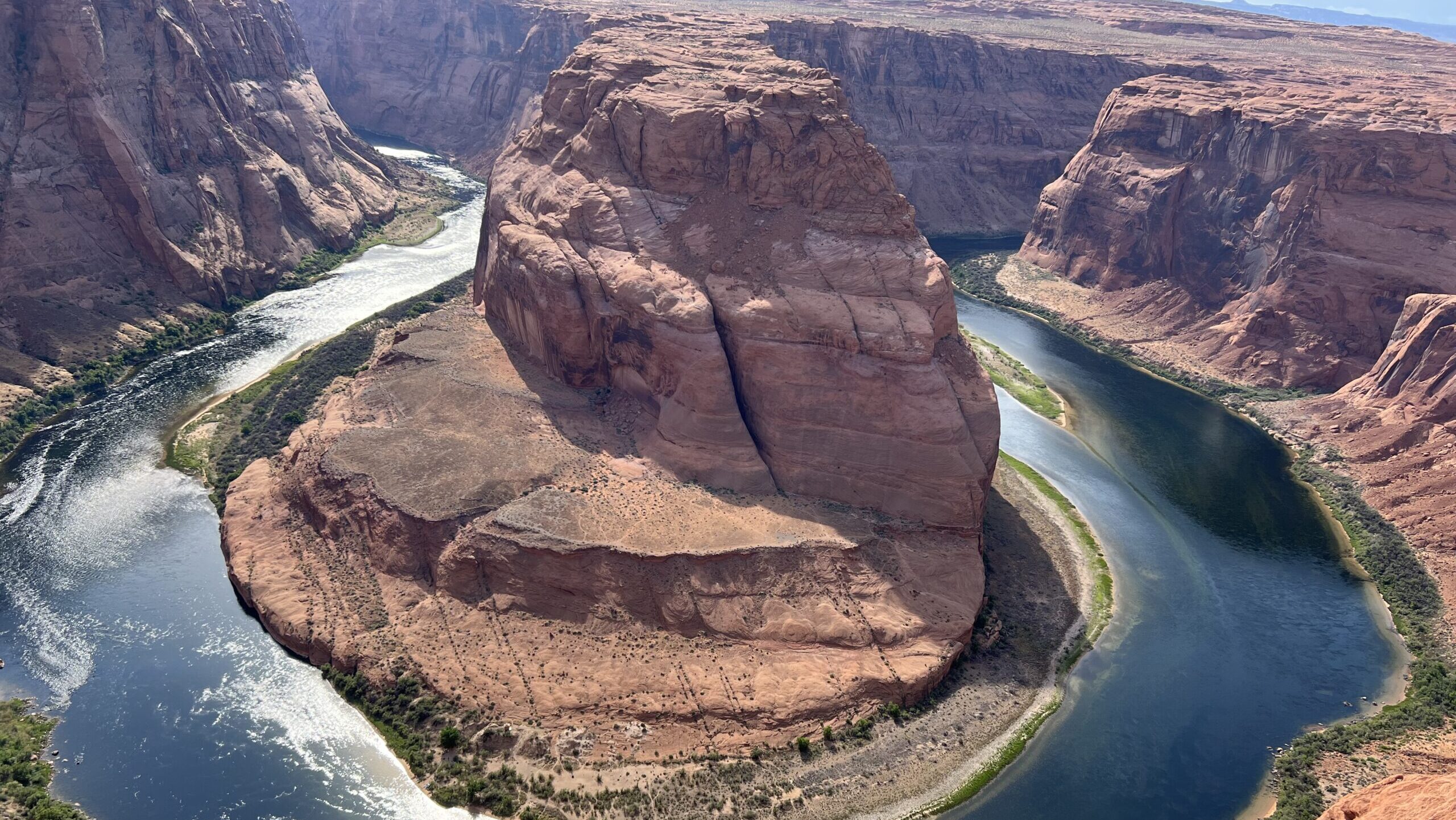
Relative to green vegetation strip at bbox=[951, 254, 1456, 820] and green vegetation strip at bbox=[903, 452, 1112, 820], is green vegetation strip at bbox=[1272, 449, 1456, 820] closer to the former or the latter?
green vegetation strip at bbox=[951, 254, 1456, 820]

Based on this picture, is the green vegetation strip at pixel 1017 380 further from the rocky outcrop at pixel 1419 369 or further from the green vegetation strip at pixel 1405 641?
the rocky outcrop at pixel 1419 369

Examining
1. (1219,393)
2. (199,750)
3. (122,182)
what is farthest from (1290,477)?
(122,182)

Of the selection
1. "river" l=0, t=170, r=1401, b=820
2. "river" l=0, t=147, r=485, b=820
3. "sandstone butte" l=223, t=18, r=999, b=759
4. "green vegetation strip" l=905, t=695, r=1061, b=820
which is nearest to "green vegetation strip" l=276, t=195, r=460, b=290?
"river" l=0, t=170, r=1401, b=820

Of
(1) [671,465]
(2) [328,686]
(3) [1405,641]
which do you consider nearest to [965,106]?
(3) [1405,641]

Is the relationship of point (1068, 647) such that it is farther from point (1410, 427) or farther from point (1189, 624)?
point (1410, 427)

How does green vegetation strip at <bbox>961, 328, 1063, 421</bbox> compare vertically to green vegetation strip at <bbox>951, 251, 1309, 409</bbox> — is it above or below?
below

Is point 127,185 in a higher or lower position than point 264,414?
higher

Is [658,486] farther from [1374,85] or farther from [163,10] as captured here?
[1374,85]
